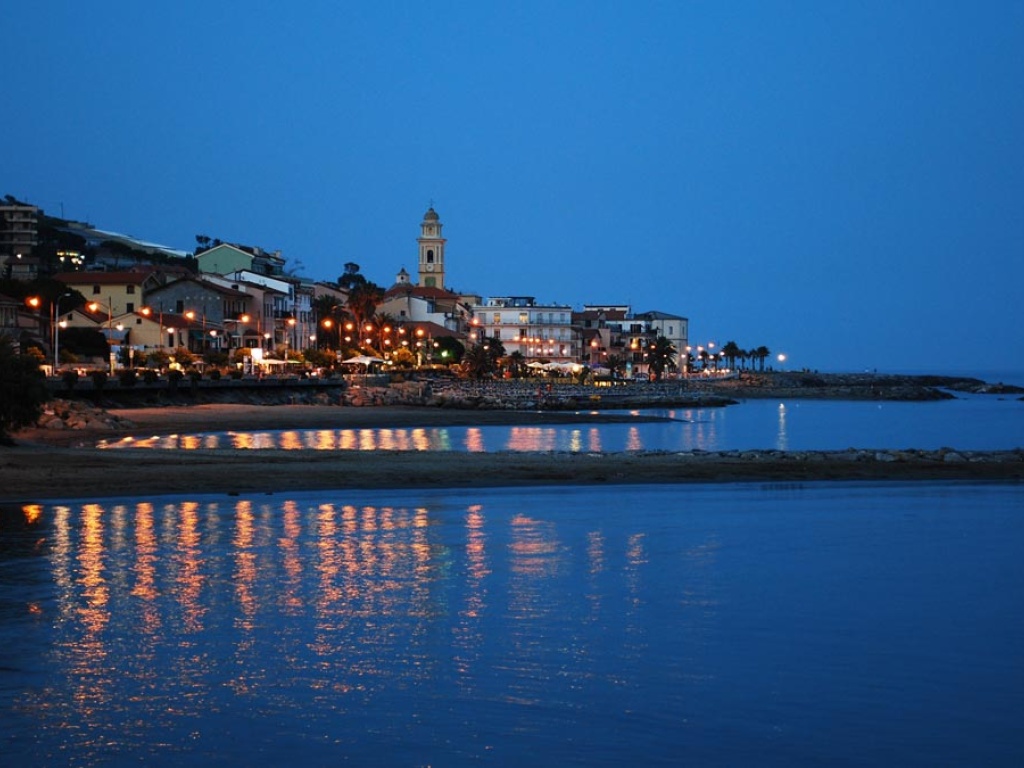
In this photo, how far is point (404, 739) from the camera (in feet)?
37.4

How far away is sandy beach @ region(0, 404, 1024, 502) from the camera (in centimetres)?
2919

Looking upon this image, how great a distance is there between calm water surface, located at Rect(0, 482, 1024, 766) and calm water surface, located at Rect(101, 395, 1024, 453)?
20.0 m

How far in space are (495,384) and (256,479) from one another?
8331cm

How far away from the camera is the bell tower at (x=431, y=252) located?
162 metres

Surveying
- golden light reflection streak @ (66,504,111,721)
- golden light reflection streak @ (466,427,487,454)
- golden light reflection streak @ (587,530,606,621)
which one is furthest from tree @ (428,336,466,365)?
golden light reflection streak @ (66,504,111,721)

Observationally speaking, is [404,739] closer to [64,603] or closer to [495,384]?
[64,603]

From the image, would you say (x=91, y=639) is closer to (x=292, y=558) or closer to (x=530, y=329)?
(x=292, y=558)

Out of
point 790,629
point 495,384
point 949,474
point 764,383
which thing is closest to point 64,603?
point 790,629

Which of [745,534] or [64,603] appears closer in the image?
[64,603]

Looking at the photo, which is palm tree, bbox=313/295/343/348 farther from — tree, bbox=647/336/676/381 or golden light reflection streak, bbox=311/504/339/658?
golden light reflection streak, bbox=311/504/339/658

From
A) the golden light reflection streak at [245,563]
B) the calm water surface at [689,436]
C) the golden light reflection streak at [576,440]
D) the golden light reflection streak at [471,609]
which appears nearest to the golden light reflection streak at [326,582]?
the golden light reflection streak at [245,563]

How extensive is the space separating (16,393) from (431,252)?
128006 mm

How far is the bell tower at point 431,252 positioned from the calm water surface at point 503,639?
5402 inches

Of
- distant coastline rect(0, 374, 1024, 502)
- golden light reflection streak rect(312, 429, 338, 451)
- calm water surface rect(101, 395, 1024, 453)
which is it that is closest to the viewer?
distant coastline rect(0, 374, 1024, 502)
